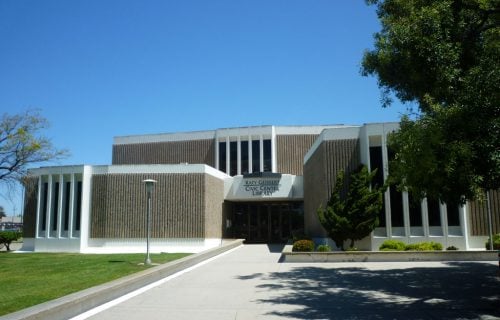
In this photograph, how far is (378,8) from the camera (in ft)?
50.1

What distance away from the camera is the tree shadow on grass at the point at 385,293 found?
9531 millimetres

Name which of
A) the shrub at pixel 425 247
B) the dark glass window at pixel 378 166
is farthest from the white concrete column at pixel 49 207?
the shrub at pixel 425 247

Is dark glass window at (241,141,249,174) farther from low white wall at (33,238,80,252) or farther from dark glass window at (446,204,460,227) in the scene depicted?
dark glass window at (446,204,460,227)

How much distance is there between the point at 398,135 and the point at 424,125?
2.00 feet

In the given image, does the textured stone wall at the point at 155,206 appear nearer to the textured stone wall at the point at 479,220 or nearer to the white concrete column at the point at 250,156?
the white concrete column at the point at 250,156

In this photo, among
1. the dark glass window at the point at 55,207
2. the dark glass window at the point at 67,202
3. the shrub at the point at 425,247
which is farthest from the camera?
the dark glass window at the point at 55,207

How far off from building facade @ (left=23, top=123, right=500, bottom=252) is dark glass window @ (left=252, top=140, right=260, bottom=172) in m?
0.10

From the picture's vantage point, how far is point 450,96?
9.82 metres

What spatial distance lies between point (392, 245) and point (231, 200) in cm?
1808

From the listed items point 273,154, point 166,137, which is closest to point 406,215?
point 273,154

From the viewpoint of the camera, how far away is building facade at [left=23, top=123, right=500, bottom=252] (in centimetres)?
2225

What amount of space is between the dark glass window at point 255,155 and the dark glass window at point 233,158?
68.4 inches

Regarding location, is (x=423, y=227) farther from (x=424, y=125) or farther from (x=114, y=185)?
(x=114, y=185)

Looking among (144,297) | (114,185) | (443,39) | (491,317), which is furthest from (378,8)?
(114,185)
